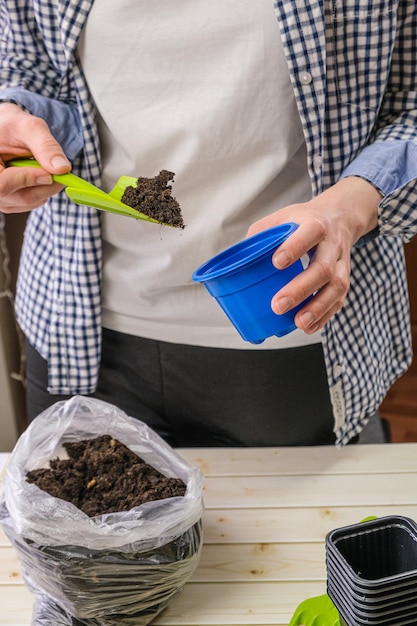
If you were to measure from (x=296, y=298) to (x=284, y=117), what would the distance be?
0.35 m

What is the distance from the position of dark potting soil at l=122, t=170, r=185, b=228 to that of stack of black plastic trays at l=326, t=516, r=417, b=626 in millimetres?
422

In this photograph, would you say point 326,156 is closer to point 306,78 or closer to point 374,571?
point 306,78

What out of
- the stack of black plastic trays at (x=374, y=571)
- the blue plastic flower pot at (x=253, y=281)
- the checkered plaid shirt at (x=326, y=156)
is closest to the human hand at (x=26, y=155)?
the checkered plaid shirt at (x=326, y=156)

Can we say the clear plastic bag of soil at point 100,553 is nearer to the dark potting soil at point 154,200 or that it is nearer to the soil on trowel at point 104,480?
the soil on trowel at point 104,480

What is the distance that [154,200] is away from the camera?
0.98 meters

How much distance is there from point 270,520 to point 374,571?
270mm

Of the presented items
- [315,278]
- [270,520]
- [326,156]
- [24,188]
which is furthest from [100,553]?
[326,156]

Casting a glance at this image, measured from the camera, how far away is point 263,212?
1.16m

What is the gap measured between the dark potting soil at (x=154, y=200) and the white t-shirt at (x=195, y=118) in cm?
14

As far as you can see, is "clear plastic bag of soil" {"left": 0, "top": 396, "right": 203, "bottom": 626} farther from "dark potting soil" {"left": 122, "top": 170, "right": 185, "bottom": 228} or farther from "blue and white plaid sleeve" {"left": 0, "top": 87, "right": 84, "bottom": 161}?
"blue and white plaid sleeve" {"left": 0, "top": 87, "right": 84, "bottom": 161}

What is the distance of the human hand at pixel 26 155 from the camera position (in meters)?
1.01

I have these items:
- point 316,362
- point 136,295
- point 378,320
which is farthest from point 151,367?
point 378,320

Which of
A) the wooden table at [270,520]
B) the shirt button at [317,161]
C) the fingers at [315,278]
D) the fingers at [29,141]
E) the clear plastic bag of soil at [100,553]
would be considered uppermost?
the fingers at [29,141]

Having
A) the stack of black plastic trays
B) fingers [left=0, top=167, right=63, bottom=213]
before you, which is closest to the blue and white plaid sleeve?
fingers [left=0, top=167, right=63, bottom=213]
